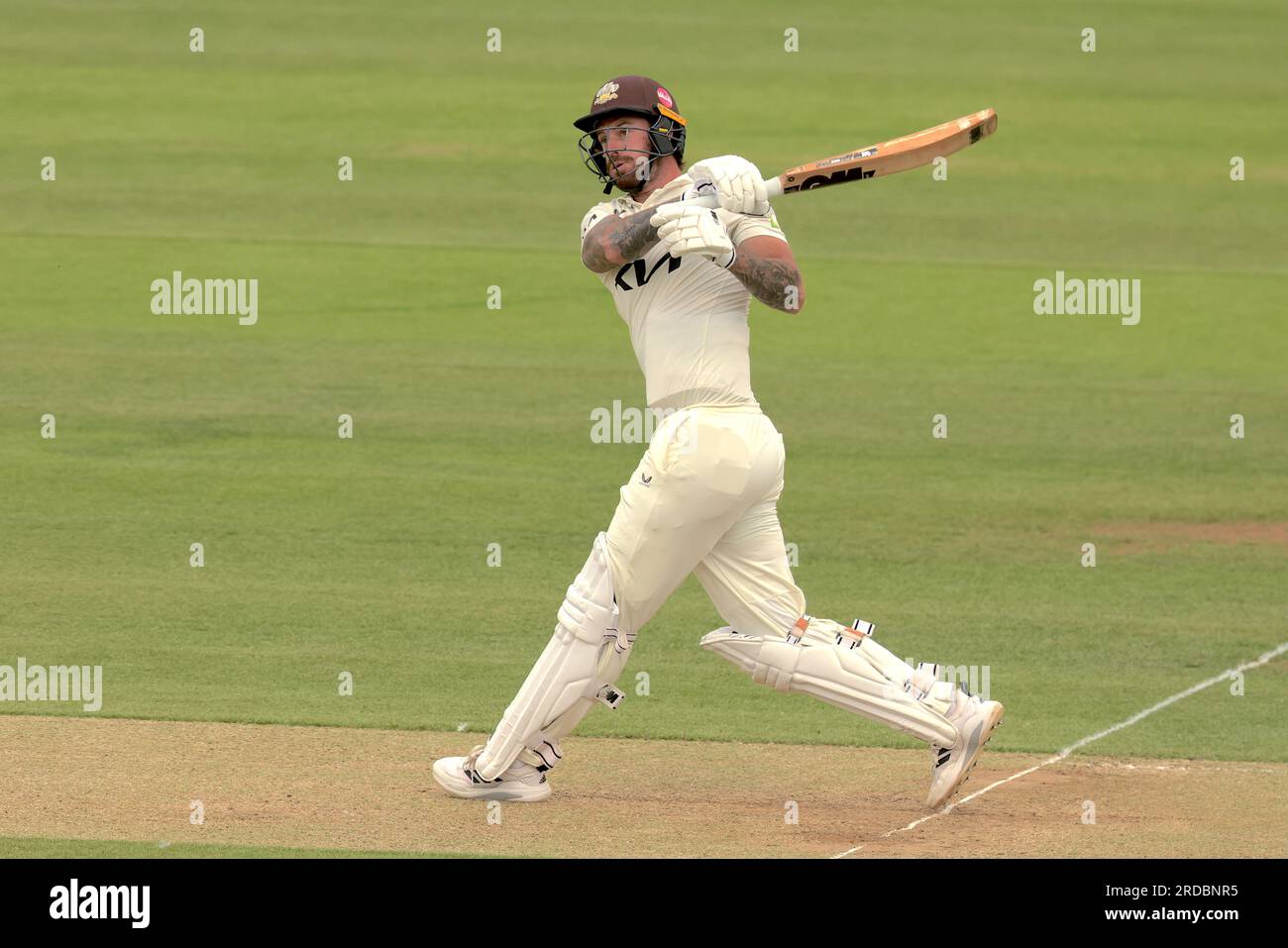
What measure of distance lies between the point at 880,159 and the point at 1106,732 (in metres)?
2.72

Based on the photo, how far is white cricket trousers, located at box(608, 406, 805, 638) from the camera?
7340mm

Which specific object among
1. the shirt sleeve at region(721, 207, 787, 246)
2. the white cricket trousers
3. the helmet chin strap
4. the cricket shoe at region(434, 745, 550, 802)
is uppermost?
the helmet chin strap

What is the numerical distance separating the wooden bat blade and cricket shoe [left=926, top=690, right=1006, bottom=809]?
75.1 inches

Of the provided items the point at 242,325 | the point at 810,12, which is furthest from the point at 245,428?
the point at 810,12

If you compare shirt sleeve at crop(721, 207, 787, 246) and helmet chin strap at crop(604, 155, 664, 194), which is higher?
helmet chin strap at crop(604, 155, 664, 194)

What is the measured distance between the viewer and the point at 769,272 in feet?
23.7

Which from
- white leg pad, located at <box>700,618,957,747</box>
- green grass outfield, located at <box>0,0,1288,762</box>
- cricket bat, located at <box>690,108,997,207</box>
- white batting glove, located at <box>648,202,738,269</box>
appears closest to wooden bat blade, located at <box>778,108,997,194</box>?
cricket bat, located at <box>690,108,997,207</box>

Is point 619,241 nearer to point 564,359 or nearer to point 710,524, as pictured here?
point 710,524

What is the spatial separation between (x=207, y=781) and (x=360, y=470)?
6.04 meters

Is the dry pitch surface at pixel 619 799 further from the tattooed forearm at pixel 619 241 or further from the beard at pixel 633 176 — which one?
the beard at pixel 633 176

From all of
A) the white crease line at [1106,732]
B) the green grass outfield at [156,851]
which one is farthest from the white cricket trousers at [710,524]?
the green grass outfield at [156,851]

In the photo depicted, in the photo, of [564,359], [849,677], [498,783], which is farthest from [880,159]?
[564,359]

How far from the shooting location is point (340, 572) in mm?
11453

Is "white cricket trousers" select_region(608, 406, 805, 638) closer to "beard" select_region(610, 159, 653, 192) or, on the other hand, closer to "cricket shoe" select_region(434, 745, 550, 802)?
"cricket shoe" select_region(434, 745, 550, 802)
